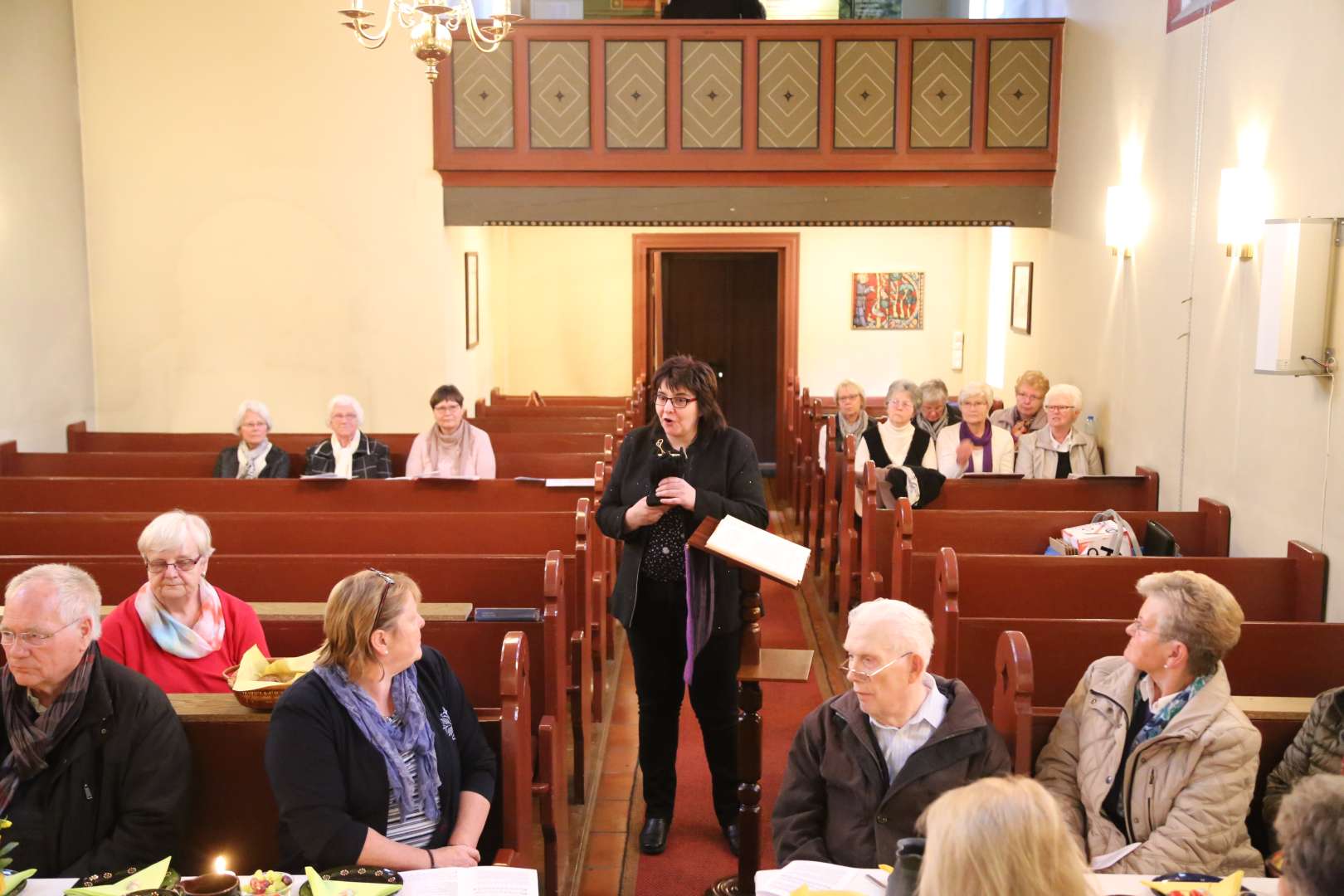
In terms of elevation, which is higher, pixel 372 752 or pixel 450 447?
pixel 450 447

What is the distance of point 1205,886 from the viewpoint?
2.24 metres

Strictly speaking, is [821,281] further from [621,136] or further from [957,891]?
[957,891]

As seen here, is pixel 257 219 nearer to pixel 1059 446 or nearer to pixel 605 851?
pixel 1059 446

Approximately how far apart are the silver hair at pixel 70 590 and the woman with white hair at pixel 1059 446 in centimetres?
429

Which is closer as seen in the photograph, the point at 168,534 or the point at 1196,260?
the point at 168,534

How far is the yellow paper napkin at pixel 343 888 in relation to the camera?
2186 mm

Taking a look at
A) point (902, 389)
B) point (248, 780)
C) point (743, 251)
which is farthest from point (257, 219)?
point (248, 780)

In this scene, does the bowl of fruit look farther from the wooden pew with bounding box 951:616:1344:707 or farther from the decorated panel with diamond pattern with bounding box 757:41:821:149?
the decorated panel with diamond pattern with bounding box 757:41:821:149

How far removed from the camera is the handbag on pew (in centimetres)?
468

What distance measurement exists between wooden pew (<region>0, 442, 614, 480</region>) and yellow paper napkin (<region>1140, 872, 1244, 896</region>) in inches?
165

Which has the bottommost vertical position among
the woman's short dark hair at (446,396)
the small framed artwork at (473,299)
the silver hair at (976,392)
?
the woman's short dark hair at (446,396)

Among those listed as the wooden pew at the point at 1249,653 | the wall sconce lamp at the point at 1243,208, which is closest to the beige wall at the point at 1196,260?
the wall sconce lamp at the point at 1243,208

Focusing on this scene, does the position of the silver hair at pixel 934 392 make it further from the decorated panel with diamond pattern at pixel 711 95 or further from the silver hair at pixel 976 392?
the decorated panel with diamond pattern at pixel 711 95

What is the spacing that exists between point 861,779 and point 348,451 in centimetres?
414
